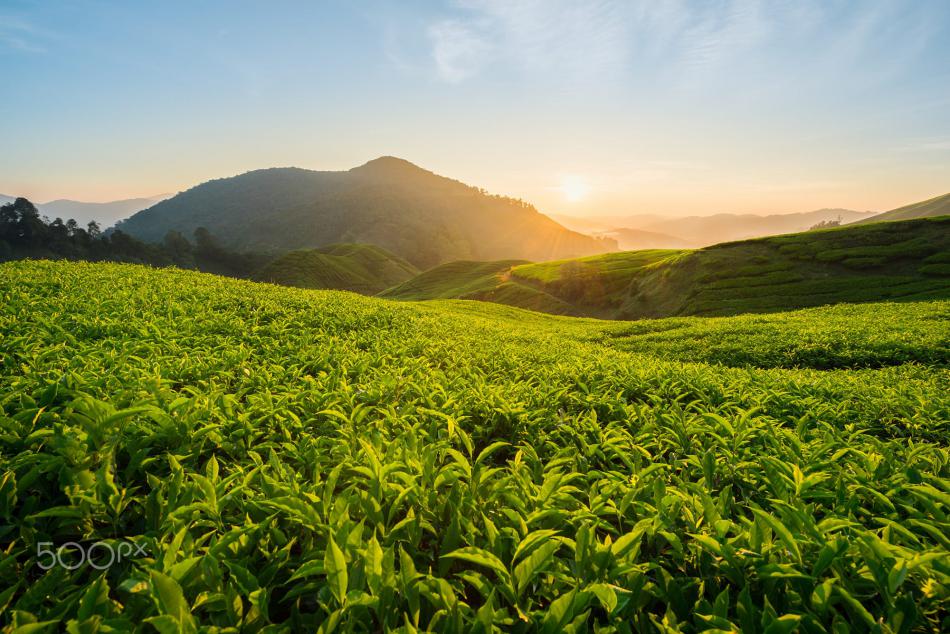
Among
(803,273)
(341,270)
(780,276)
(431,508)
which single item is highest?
(341,270)

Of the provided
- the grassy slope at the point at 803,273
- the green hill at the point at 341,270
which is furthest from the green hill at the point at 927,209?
the green hill at the point at 341,270

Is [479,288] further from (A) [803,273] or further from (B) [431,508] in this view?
(B) [431,508]

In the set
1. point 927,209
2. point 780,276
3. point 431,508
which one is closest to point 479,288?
point 780,276

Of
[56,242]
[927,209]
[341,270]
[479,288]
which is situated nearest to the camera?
[479,288]

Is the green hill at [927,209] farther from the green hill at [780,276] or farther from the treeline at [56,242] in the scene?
the treeline at [56,242]

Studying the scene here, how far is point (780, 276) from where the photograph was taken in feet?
132

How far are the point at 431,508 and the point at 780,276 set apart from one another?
49.8 meters

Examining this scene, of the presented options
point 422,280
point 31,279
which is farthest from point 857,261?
point 422,280

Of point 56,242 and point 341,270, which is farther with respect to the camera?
point 341,270

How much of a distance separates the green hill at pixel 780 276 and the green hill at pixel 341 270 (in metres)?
76.6

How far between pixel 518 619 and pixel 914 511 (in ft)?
7.85

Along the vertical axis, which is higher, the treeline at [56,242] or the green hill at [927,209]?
the green hill at [927,209]

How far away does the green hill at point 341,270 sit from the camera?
4483 inches

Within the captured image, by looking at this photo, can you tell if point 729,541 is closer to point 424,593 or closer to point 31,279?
point 424,593
